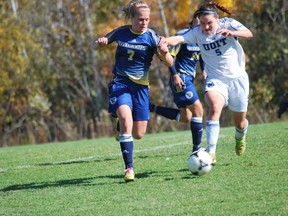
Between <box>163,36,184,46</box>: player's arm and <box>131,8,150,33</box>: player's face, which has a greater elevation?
<box>131,8,150,33</box>: player's face

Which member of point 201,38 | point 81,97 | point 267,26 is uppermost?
point 201,38

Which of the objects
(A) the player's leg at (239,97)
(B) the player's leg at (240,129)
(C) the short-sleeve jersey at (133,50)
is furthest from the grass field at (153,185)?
(C) the short-sleeve jersey at (133,50)

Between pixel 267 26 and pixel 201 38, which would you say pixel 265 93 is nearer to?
pixel 267 26

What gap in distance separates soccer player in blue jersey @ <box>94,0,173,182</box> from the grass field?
636 mm

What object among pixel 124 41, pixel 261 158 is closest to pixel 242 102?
pixel 261 158

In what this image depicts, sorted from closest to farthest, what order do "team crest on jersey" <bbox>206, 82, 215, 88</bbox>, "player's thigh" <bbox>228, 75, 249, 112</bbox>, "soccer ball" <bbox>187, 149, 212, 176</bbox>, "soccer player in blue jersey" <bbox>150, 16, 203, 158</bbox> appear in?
"soccer ball" <bbox>187, 149, 212, 176</bbox> → "team crest on jersey" <bbox>206, 82, 215, 88</bbox> → "player's thigh" <bbox>228, 75, 249, 112</bbox> → "soccer player in blue jersey" <bbox>150, 16, 203, 158</bbox>

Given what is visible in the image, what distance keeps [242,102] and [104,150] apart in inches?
157

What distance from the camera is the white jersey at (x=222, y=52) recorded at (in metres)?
7.89

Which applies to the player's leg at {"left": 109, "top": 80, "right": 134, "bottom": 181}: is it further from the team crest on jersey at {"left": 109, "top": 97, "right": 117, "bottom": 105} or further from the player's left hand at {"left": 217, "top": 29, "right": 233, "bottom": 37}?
the player's left hand at {"left": 217, "top": 29, "right": 233, "bottom": 37}

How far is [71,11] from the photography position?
28.8 meters

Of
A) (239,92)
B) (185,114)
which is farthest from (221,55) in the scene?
(185,114)

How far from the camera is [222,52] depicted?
792 cm

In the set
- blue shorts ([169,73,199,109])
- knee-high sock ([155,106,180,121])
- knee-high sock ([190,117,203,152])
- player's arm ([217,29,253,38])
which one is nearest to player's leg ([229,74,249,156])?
player's arm ([217,29,253,38])

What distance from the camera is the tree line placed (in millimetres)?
23312
